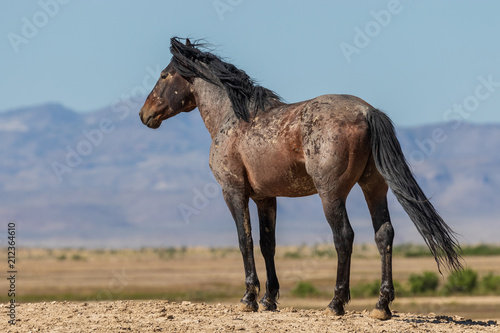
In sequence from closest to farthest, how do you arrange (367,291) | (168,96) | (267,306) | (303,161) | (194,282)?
(303,161)
(267,306)
(168,96)
(367,291)
(194,282)

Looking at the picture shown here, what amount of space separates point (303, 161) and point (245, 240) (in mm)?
1718

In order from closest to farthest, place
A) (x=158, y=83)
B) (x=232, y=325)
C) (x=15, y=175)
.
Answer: (x=232, y=325) < (x=158, y=83) < (x=15, y=175)

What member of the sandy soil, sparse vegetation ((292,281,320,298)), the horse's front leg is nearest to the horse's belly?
the horse's front leg

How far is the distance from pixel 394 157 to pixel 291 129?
151 cm

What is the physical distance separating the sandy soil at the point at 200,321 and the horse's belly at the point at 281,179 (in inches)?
70.8

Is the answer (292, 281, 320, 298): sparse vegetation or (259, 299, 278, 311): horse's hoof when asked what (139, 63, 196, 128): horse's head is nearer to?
(259, 299, 278, 311): horse's hoof

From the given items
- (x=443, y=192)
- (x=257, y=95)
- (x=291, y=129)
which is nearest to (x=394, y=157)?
(x=291, y=129)

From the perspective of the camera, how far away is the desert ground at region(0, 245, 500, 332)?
10.9 metres

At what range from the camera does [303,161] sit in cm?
1112

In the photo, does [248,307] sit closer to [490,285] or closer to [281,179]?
[281,179]

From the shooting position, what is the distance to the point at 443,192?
165 metres

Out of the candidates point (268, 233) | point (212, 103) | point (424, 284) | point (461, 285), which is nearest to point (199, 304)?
point (268, 233)

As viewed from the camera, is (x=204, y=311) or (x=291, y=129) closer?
(x=291, y=129)

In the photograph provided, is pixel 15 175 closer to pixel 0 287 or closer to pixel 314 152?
pixel 0 287
